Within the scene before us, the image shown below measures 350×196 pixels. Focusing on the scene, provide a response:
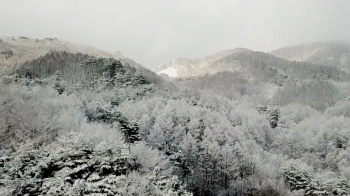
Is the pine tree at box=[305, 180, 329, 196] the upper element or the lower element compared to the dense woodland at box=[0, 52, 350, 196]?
lower

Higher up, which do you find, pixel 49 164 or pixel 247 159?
pixel 49 164

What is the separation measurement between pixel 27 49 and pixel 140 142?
107874 millimetres

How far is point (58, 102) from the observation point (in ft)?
157

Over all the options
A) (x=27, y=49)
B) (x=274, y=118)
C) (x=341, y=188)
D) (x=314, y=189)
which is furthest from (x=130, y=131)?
(x=27, y=49)

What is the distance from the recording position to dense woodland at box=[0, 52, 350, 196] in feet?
100

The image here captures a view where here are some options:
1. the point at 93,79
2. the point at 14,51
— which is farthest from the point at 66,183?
the point at 14,51

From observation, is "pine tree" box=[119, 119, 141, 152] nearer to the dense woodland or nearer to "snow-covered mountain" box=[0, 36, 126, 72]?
the dense woodland

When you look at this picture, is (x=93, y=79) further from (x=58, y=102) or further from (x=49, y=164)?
(x=49, y=164)

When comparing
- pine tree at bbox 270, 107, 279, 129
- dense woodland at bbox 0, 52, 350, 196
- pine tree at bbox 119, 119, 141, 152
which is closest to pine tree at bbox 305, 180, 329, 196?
dense woodland at bbox 0, 52, 350, 196

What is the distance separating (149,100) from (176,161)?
1024 inches

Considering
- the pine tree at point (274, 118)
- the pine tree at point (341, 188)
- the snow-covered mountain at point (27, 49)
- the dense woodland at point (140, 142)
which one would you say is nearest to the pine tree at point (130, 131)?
the dense woodland at point (140, 142)

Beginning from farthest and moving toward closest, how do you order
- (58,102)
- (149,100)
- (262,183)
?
1. (149,100)
2. (262,183)
3. (58,102)

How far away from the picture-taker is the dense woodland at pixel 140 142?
A: 3059 cm

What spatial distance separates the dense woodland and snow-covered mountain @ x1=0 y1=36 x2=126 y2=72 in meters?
10.4
